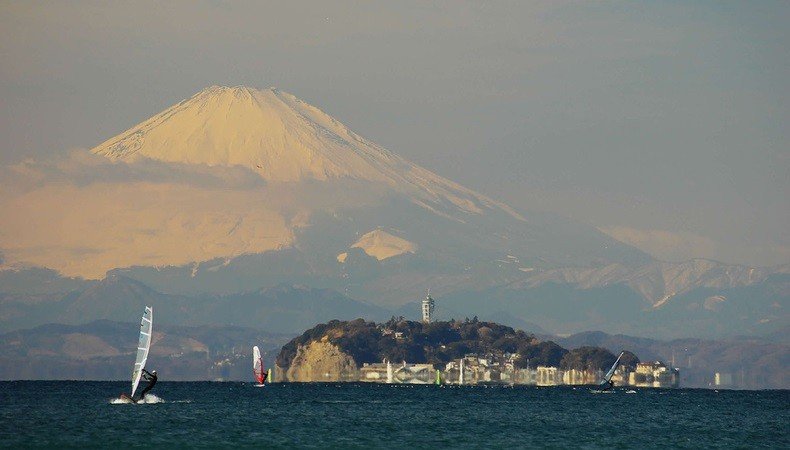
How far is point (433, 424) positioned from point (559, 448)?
102 feet

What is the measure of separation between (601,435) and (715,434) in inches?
544

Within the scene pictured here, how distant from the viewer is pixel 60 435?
14688cm

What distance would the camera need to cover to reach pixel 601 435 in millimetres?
166500

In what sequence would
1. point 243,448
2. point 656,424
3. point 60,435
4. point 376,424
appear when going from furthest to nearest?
point 656,424
point 376,424
point 60,435
point 243,448

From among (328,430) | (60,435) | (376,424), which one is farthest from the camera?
(376,424)

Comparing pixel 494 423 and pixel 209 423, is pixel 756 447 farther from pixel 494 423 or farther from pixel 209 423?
pixel 209 423

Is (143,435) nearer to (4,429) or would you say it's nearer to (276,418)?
(4,429)

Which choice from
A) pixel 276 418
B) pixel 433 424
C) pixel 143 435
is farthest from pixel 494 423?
pixel 143 435

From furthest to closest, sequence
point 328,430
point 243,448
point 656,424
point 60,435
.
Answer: point 656,424, point 328,430, point 60,435, point 243,448

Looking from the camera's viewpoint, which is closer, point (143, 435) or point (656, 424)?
point (143, 435)

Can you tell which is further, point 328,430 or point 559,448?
point 328,430

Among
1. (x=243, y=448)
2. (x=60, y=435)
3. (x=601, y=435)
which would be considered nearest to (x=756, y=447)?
(x=601, y=435)

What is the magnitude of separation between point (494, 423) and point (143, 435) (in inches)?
1898

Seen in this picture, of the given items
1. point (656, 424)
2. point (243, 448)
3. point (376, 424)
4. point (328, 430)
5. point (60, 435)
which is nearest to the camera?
point (243, 448)
